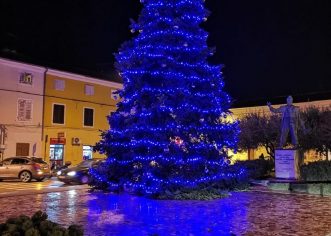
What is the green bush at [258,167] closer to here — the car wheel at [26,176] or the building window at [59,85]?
the car wheel at [26,176]

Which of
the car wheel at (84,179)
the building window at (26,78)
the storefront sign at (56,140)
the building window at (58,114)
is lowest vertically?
the car wheel at (84,179)

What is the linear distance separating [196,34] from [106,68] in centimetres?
3182

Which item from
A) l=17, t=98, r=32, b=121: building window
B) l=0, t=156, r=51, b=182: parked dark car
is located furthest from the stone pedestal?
l=17, t=98, r=32, b=121: building window

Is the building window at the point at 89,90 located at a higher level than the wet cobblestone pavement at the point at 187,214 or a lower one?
higher

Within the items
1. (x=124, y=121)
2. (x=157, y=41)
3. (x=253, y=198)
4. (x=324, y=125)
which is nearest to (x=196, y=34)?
(x=157, y=41)

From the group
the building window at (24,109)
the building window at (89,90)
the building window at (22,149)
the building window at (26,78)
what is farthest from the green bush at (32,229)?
the building window at (89,90)

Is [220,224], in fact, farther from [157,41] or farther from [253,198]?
[157,41]

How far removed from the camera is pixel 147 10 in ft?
50.4

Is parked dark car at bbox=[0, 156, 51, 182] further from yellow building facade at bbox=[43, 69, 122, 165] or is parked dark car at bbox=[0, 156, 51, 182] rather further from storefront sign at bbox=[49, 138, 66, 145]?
storefront sign at bbox=[49, 138, 66, 145]

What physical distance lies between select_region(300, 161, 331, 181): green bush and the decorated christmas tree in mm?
3251

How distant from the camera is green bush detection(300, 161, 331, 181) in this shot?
15.8m

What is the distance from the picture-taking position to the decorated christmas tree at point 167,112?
1388cm

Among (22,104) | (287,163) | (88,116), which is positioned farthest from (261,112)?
(287,163)

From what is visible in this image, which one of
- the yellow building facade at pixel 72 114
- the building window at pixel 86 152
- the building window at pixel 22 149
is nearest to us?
the building window at pixel 22 149
